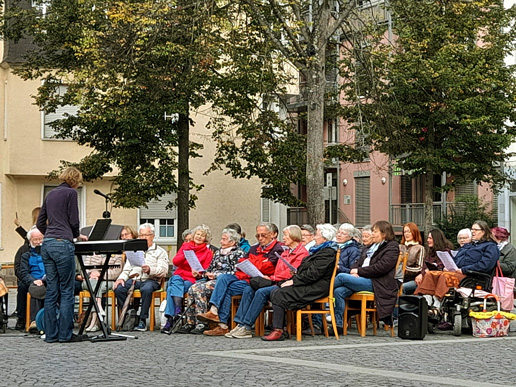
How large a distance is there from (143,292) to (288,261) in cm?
231

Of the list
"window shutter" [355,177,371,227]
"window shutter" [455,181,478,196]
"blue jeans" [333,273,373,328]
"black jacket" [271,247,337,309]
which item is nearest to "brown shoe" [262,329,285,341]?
"black jacket" [271,247,337,309]

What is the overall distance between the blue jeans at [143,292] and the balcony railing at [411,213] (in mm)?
32189

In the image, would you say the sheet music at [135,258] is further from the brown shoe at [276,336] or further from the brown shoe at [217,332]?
the brown shoe at [276,336]

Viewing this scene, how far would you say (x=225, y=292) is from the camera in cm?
1559

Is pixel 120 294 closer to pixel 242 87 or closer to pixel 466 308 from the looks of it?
pixel 466 308

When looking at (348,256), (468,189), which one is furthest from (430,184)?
(348,256)

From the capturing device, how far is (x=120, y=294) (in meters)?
16.5

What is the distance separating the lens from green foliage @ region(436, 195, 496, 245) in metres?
41.8

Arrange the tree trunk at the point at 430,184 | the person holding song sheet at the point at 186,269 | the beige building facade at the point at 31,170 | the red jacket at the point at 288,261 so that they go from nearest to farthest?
1. the red jacket at the point at 288,261
2. the person holding song sheet at the point at 186,269
3. the tree trunk at the point at 430,184
4. the beige building facade at the point at 31,170

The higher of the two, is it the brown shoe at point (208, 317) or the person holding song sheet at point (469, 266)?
the person holding song sheet at point (469, 266)

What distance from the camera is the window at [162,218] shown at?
4356 centimetres

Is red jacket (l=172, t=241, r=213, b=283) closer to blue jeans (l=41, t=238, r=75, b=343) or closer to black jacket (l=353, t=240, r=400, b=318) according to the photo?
black jacket (l=353, t=240, r=400, b=318)

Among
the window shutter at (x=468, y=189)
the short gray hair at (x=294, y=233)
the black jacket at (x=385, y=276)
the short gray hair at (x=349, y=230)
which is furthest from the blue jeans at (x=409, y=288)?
the window shutter at (x=468, y=189)

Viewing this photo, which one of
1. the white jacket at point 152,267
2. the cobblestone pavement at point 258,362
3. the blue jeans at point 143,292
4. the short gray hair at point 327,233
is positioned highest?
the short gray hair at point 327,233
